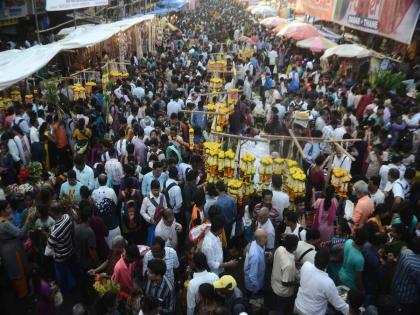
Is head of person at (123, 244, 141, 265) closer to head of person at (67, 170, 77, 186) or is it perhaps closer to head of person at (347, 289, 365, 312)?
head of person at (67, 170, 77, 186)

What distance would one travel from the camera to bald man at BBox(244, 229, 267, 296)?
14.7ft

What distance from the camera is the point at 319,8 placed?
Answer: 21.3 metres

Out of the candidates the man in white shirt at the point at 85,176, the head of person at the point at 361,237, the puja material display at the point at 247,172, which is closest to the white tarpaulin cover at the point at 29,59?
the man in white shirt at the point at 85,176

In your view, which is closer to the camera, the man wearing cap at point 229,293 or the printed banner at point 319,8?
the man wearing cap at point 229,293

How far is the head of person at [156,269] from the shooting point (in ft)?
12.6

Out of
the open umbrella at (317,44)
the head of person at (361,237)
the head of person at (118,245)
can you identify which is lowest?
the head of person at (118,245)

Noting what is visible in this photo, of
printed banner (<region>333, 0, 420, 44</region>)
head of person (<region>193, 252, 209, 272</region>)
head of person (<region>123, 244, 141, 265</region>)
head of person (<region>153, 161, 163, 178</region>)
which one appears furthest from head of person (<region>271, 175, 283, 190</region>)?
printed banner (<region>333, 0, 420, 44</region>)

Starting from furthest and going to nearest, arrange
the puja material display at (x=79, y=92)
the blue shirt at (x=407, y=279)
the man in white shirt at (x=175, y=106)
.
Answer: the puja material display at (x=79, y=92) → the man in white shirt at (x=175, y=106) → the blue shirt at (x=407, y=279)

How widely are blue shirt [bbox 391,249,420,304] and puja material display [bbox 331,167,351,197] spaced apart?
1586 mm

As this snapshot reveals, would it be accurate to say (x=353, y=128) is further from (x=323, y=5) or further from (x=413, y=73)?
(x=323, y=5)

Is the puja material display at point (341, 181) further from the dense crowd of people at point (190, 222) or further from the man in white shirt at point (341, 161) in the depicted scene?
the man in white shirt at point (341, 161)

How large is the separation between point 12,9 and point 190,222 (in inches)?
581

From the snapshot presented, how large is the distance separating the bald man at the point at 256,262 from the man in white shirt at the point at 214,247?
0.74ft

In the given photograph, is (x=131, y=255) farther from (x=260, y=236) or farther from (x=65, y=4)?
(x=65, y=4)
